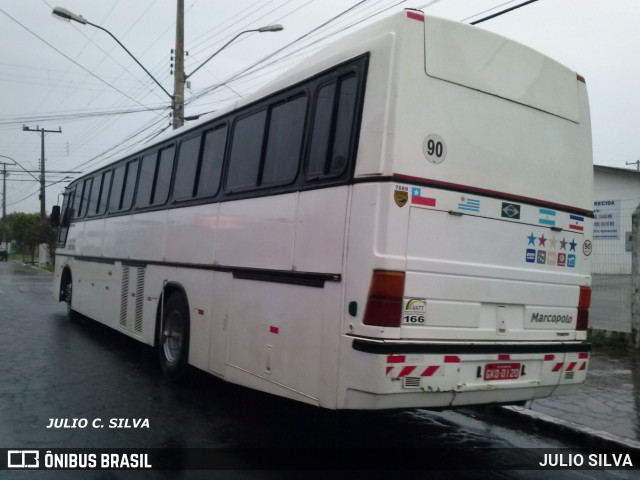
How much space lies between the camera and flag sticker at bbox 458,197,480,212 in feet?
16.5

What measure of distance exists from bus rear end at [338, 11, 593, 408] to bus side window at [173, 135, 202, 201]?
150 inches

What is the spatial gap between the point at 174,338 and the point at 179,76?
12.9 meters

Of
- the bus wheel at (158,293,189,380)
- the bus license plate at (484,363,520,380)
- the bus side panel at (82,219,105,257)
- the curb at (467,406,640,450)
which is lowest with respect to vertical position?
the curb at (467,406,640,450)

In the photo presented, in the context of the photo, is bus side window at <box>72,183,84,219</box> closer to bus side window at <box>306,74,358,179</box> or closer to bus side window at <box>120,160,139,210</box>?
bus side window at <box>120,160,139,210</box>

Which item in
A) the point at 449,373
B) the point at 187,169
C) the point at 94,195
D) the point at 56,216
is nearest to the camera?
the point at 449,373

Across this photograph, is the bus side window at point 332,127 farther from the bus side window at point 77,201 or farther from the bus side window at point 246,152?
the bus side window at point 77,201

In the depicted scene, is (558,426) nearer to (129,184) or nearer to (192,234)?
(192,234)

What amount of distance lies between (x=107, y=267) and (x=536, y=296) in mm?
8306

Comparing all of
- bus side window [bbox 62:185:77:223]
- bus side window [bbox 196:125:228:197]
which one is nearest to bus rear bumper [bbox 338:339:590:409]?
bus side window [bbox 196:125:228:197]

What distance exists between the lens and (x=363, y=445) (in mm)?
5898

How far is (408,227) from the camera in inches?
185

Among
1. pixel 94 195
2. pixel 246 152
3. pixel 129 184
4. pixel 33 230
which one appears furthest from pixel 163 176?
pixel 33 230

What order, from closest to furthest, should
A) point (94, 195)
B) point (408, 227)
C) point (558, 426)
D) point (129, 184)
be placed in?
1. point (408, 227)
2. point (558, 426)
3. point (129, 184)
4. point (94, 195)

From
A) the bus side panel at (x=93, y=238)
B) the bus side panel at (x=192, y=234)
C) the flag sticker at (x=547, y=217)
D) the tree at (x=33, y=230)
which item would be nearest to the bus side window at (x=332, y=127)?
the flag sticker at (x=547, y=217)
